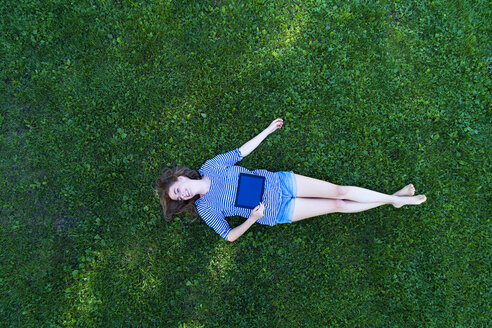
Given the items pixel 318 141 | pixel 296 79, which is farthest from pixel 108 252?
pixel 296 79

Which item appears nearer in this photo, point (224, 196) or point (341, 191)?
point (224, 196)

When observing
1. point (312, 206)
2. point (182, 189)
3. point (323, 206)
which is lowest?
point (323, 206)

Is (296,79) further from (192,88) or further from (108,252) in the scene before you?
(108,252)

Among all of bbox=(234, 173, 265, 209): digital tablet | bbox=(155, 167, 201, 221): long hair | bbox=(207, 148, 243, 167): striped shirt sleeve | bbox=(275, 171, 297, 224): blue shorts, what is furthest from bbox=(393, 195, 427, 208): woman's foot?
bbox=(155, 167, 201, 221): long hair

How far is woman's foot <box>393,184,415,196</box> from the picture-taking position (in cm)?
487

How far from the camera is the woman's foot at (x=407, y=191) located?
16.0 ft

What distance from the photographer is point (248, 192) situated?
412cm

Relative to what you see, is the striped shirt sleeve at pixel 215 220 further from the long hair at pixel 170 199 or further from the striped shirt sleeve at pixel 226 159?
the striped shirt sleeve at pixel 226 159

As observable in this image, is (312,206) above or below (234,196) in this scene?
below

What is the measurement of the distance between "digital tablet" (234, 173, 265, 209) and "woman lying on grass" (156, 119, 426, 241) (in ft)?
0.29

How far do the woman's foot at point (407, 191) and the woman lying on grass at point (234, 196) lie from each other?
35 centimetres

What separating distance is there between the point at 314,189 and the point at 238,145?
1.59 m

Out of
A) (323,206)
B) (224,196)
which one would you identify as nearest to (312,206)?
(323,206)

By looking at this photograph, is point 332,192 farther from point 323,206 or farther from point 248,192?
point 248,192
